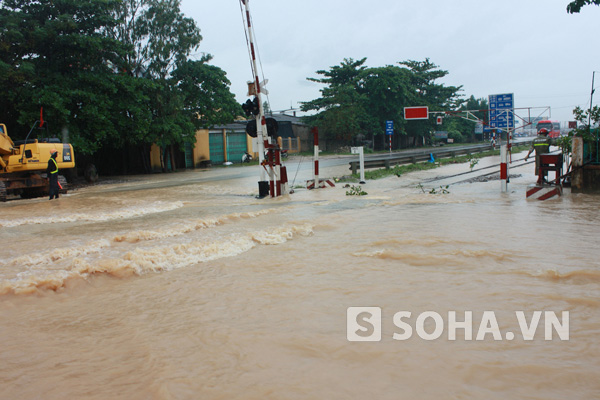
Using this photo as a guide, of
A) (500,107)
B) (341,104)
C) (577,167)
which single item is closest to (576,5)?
(577,167)

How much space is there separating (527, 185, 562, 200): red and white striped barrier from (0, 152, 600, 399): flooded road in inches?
88.3

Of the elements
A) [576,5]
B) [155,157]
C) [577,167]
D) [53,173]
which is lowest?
[577,167]

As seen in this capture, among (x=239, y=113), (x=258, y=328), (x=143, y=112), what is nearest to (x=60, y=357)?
(x=258, y=328)

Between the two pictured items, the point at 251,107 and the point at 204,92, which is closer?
the point at 251,107

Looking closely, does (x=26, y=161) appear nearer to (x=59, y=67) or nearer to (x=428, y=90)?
(x=59, y=67)

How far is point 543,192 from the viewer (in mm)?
10812

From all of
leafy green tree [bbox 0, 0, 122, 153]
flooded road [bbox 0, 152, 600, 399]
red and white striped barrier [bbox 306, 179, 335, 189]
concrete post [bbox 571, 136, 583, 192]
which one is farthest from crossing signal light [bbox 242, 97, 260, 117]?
leafy green tree [bbox 0, 0, 122, 153]

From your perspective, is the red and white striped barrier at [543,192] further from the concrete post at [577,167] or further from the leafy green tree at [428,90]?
the leafy green tree at [428,90]

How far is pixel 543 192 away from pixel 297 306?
8.83 meters

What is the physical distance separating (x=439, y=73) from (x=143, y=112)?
136 ft

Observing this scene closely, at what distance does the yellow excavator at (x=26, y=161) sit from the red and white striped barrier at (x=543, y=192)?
1512 centimetres

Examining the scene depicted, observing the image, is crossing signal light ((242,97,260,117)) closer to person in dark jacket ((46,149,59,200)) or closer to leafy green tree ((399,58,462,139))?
person in dark jacket ((46,149,59,200))

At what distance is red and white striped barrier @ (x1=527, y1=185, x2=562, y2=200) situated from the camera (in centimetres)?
1075

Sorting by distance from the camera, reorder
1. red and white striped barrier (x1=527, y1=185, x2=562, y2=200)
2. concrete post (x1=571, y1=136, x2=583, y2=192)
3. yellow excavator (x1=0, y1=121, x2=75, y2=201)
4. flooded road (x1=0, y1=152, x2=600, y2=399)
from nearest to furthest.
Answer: flooded road (x1=0, y1=152, x2=600, y2=399) → red and white striped barrier (x1=527, y1=185, x2=562, y2=200) → concrete post (x1=571, y1=136, x2=583, y2=192) → yellow excavator (x1=0, y1=121, x2=75, y2=201)
